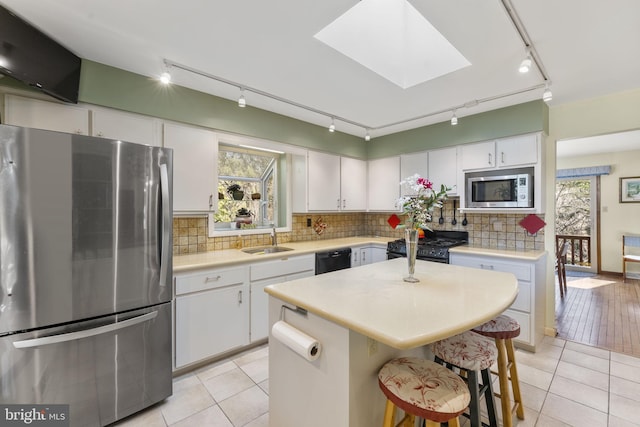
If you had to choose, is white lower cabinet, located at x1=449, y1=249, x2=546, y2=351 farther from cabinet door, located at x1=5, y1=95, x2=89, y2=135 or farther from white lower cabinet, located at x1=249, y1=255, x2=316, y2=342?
cabinet door, located at x1=5, y1=95, x2=89, y2=135

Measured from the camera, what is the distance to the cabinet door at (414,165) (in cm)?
376

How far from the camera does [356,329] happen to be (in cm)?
109

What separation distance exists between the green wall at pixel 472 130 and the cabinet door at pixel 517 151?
75 mm

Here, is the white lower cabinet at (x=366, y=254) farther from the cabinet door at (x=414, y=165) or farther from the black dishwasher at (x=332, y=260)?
the cabinet door at (x=414, y=165)

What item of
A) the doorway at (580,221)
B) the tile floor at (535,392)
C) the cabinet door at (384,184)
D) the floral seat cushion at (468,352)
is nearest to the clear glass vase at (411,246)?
the floral seat cushion at (468,352)

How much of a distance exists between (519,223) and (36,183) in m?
4.22

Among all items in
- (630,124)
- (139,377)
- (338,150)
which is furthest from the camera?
(338,150)

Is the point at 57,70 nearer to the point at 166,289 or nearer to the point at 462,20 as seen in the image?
the point at 166,289

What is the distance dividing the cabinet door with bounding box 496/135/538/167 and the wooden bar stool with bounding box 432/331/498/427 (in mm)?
2265

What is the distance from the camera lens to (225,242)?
3.12 m

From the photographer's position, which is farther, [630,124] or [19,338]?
[630,124]

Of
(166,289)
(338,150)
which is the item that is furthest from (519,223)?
(166,289)

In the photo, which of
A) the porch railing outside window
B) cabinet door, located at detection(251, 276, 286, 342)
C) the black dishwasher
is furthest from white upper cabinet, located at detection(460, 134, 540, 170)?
the porch railing outside window

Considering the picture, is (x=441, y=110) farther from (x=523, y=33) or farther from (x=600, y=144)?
(x=600, y=144)
